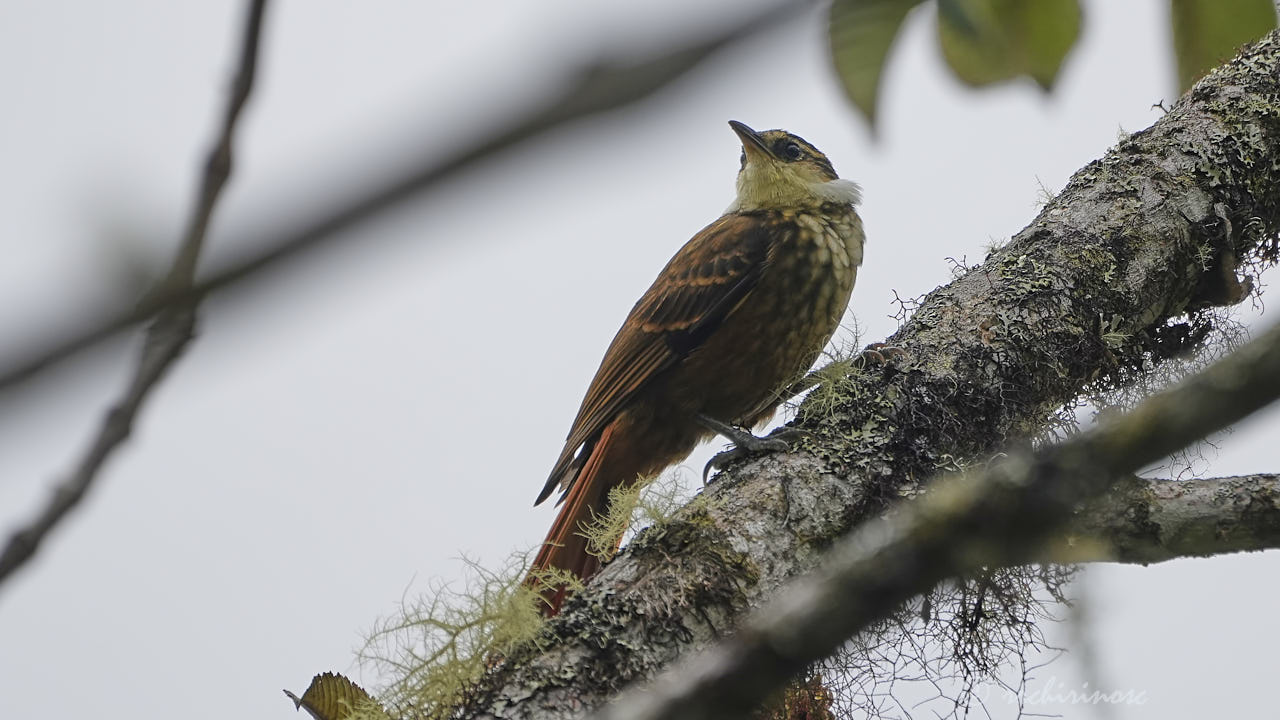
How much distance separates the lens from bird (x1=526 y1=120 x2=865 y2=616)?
151 inches

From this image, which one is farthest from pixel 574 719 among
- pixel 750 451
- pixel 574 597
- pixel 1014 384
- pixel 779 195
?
pixel 779 195

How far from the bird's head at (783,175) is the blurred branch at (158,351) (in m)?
3.71

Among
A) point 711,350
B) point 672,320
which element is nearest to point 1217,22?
point 711,350

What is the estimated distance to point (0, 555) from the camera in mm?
769

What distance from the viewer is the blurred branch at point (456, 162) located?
52cm

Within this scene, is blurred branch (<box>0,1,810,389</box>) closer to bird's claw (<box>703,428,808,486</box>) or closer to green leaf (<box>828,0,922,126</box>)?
green leaf (<box>828,0,922,126</box>)

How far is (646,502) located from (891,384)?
2.38ft

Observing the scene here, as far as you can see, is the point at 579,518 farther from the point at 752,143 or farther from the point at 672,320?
the point at 752,143

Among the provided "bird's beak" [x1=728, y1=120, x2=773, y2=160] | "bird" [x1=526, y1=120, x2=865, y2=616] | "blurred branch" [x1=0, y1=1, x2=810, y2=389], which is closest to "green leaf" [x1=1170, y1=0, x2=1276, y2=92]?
"blurred branch" [x1=0, y1=1, x2=810, y2=389]

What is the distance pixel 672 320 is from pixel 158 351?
335 centimetres

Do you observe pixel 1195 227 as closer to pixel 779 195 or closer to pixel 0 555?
pixel 779 195

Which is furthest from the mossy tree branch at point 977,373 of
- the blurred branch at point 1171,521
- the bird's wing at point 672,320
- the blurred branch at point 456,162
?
the blurred branch at point 456,162

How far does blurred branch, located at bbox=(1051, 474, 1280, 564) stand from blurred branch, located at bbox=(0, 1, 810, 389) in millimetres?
1909

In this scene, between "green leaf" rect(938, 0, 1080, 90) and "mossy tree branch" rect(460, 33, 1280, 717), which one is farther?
"mossy tree branch" rect(460, 33, 1280, 717)
